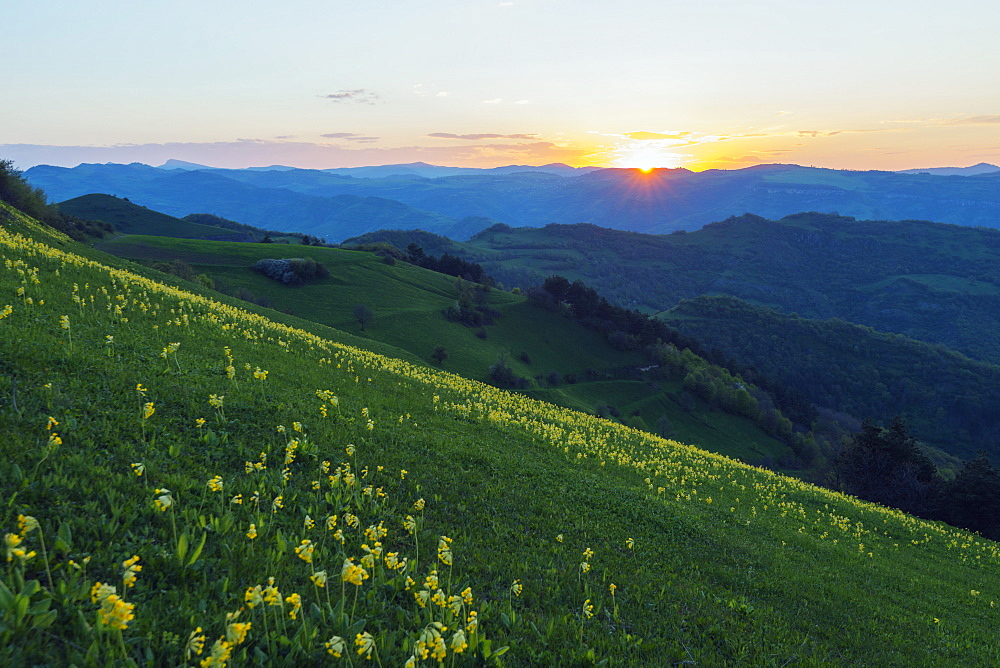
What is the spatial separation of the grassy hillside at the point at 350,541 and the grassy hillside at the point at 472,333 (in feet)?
209

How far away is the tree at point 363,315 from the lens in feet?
281

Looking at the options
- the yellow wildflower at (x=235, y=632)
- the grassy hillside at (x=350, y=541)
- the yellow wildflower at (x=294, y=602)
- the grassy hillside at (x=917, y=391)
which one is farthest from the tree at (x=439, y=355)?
the grassy hillside at (x=917, y=391)

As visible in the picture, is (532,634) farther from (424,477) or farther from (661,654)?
(424,477)

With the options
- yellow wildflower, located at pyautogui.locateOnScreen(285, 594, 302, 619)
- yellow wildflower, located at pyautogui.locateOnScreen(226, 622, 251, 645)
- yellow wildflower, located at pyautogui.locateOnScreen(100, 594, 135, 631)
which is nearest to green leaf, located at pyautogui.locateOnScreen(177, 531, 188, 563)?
yellow wildflower, located at pyautogui.locateOnScreen(285, 594, 302, 619)

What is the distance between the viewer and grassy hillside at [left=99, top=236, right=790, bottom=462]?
290 feet

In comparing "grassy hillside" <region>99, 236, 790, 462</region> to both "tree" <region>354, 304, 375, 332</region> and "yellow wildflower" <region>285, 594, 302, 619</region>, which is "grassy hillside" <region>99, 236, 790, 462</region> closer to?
"tree" <region>354, 304, 375, 332</region>

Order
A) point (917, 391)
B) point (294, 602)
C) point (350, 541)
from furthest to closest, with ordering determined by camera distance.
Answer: point (917, 391)
point (350, 541)
point (294, 602)

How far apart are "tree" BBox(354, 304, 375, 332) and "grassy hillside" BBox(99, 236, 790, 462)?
805 millimetres

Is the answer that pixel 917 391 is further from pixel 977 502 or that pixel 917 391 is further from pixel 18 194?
pixel 18 194

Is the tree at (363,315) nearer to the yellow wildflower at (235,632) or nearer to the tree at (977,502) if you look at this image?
the tree at (977,502)

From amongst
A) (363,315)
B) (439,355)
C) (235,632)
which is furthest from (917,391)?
(235,632)

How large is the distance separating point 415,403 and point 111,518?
41.3ft

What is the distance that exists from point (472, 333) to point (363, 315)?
24173 millimetres

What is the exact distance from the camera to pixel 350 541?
7.98 meters
